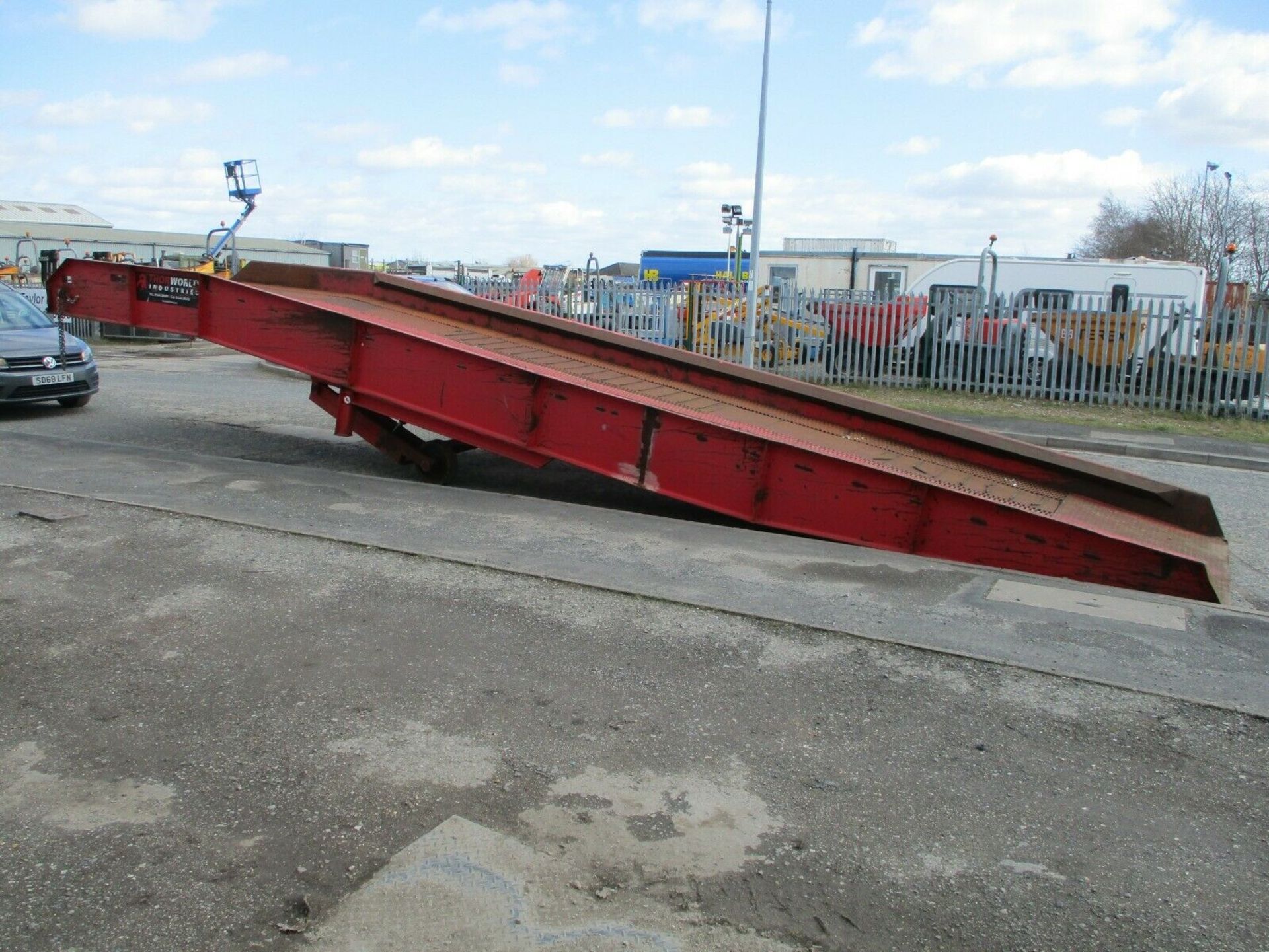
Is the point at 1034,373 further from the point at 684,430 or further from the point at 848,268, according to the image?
the point at 684,430

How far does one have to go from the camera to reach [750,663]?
17.3 ft

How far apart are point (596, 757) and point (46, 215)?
87.0 metres

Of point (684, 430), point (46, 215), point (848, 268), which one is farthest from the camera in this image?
point (46, 215)

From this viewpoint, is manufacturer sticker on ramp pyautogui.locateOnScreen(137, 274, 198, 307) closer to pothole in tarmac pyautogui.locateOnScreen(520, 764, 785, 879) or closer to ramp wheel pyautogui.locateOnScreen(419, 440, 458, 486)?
ramp wheel pyautogui.locateOnScreen(419, 440, 458, 486)

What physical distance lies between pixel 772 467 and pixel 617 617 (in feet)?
7.11

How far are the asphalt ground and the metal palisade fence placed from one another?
13067 millimetres

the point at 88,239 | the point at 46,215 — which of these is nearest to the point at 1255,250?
the point at 88,239

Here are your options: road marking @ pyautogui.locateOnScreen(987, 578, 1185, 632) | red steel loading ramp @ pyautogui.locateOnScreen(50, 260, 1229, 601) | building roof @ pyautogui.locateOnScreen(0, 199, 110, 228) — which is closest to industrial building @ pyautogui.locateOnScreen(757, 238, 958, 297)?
red steel loading ramp @ pyautogui.locateOnScreen(50, 260, 1229, 601)

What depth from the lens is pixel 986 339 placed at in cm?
1922

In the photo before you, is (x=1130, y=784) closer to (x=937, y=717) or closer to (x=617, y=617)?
(x=937, y=717)

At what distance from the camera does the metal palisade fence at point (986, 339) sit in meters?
17.6

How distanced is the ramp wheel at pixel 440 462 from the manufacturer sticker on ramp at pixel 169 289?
8.14 feet

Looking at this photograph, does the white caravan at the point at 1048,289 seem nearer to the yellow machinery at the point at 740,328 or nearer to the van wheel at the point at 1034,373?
the van wheel at the point at 1034,373

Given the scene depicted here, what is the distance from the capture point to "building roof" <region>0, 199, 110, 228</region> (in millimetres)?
73625
